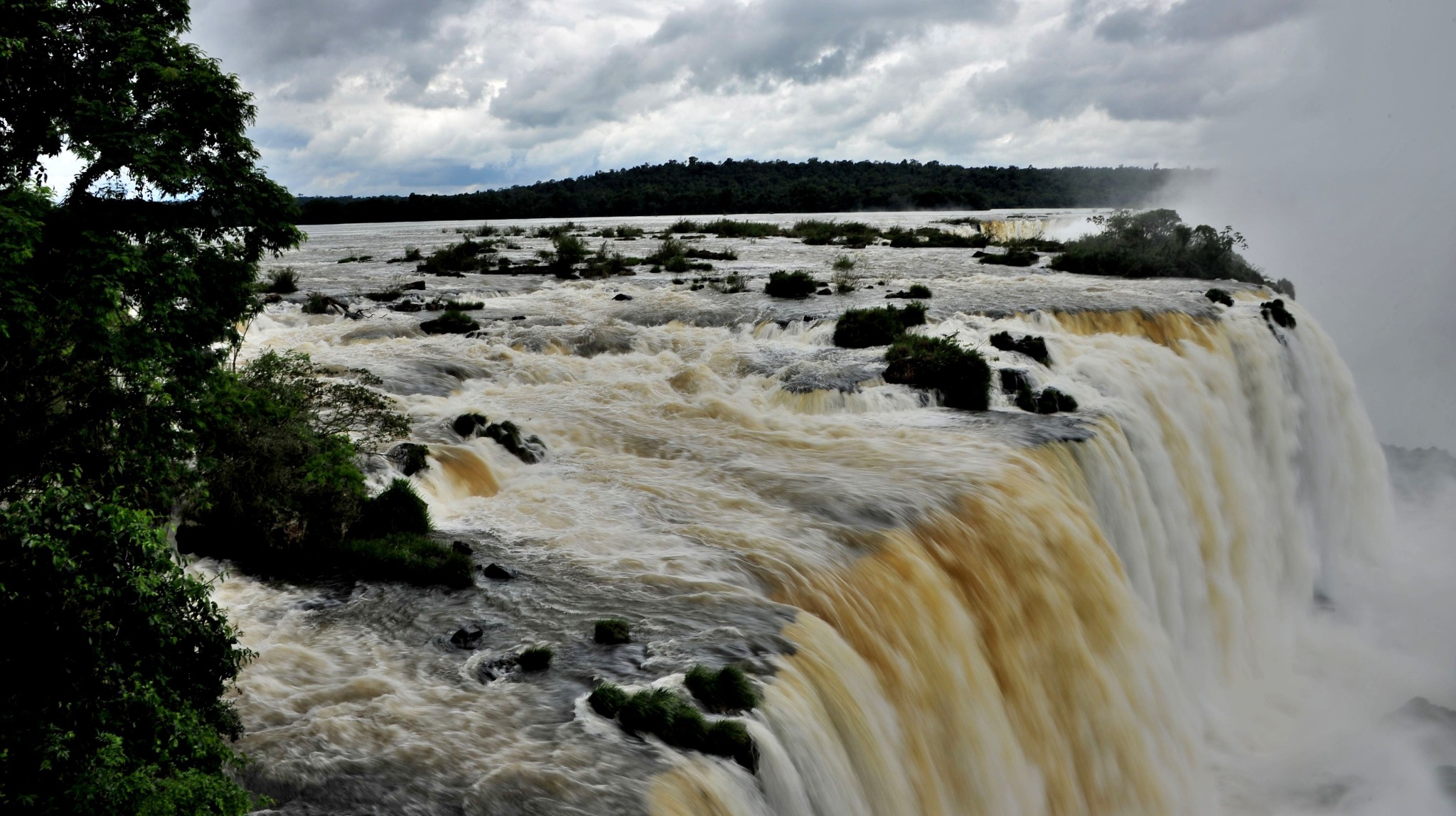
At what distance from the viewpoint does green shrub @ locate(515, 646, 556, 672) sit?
1009 cm

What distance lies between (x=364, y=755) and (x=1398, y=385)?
207ft

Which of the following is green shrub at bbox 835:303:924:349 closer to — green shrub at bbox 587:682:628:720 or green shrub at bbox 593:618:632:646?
green shrub at bbox 593:618:632:646

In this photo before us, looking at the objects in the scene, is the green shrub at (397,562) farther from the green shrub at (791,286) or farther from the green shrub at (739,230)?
the green shrub at (739,230)

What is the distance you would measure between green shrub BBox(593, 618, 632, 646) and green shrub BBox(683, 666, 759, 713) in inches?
54.0

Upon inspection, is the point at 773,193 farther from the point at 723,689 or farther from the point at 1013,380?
the point at 723,689

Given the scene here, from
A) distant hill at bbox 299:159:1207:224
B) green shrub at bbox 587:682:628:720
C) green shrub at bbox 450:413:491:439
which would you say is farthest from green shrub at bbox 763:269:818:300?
distant hill at bbox 299:159:1207:224

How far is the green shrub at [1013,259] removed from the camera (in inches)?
1633

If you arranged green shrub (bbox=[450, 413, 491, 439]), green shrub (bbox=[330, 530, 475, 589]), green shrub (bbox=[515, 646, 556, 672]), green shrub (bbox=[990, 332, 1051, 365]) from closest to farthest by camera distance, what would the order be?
1. green shrub (bbox=[515, 646, 556, 672])
2. green shrub (bbox=[330, 530, 475, 589])
3. green shrub (bbox=[450, 413, 491, 439])
4. green shrub (bbox=[990, 332, 1051, 365])

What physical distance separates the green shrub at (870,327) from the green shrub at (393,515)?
1357 centimetres

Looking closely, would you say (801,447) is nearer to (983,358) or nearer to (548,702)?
(983,358)

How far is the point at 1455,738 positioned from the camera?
679 inches

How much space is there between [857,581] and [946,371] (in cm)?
980

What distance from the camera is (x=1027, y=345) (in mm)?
23000

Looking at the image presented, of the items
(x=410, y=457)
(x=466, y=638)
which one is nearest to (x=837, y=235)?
(x=410, y=457)
